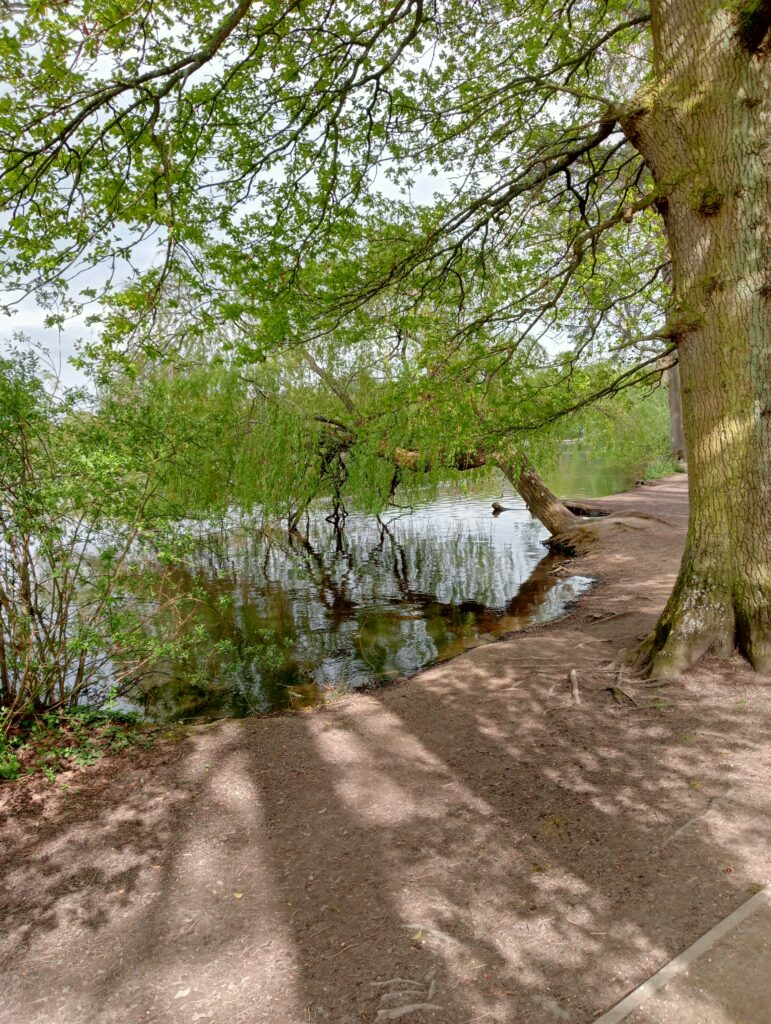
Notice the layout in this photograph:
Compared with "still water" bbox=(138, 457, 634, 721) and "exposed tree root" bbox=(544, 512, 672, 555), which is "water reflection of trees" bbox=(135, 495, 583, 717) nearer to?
"still water" bbox=(138, 457, 634, 721)

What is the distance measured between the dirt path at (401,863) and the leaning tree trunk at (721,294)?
1.77 feet

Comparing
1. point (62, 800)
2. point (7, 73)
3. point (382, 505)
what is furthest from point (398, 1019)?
point (382, 505)

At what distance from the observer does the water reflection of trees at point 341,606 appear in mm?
7156

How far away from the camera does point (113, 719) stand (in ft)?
17.6

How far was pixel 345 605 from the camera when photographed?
10.6 metres

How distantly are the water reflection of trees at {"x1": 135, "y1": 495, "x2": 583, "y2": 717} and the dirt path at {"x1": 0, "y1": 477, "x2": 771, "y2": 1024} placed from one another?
1753 mm

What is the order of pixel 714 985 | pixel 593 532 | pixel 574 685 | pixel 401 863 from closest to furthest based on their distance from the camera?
pixel 714 985 → pixel 401 863 → pixel 574 685 → pixel 593 532

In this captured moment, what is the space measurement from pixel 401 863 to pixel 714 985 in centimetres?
148

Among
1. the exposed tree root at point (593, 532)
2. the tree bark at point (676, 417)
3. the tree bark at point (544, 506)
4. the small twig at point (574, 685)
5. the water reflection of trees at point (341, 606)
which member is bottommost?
the water reflection of trees at point (341, 606)

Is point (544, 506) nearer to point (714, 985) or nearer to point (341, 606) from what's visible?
point (341, 606)

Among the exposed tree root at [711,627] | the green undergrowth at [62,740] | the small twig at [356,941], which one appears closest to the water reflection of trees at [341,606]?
the green undergrowth at [62,740]

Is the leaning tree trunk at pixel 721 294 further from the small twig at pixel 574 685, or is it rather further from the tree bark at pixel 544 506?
the tree bark at pixel 544 506

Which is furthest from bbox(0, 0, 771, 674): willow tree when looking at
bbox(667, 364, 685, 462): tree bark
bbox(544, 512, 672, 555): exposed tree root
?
bbox(667, 364, 685, 462): tree bark

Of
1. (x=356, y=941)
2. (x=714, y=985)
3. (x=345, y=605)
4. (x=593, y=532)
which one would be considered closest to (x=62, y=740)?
(x=356, y=941)
